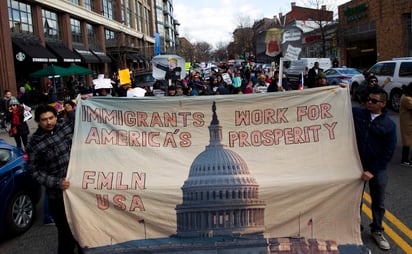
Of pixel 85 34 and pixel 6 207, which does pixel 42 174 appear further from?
pixel 85 34

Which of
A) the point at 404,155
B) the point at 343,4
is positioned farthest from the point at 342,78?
the point at 343,4

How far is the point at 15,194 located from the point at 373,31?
3388 cm

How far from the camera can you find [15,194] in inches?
196

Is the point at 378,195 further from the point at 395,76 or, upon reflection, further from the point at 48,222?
the point at 395,76

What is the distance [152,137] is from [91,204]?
91 cm

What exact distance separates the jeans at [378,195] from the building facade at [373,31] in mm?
27968

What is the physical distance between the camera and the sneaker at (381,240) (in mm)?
4044

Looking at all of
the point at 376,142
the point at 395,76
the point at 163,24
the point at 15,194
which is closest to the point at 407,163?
Answer: the point at 376,142

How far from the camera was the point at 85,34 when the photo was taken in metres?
36.7

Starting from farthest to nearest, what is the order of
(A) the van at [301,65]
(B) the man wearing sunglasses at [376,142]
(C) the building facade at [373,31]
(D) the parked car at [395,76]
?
1. (C) the building facade at [373,31]
2. (A) the van at [301,65]
3. (D) the parked car at [395,76]
4. (B) the man wearing sunglasses at [376,142]

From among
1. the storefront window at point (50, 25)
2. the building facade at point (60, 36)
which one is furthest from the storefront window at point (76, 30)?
the storefront window at point (50, 25)

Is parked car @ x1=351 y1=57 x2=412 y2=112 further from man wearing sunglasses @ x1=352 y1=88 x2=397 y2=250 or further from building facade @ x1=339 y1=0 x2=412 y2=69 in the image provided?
building facade @ x1=339 y1=0 x2=412 y2=69

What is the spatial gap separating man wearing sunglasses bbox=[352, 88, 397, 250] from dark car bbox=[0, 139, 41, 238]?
428cm

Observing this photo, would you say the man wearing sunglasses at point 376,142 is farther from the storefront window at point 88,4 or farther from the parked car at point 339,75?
the storefront window at point 88,4
